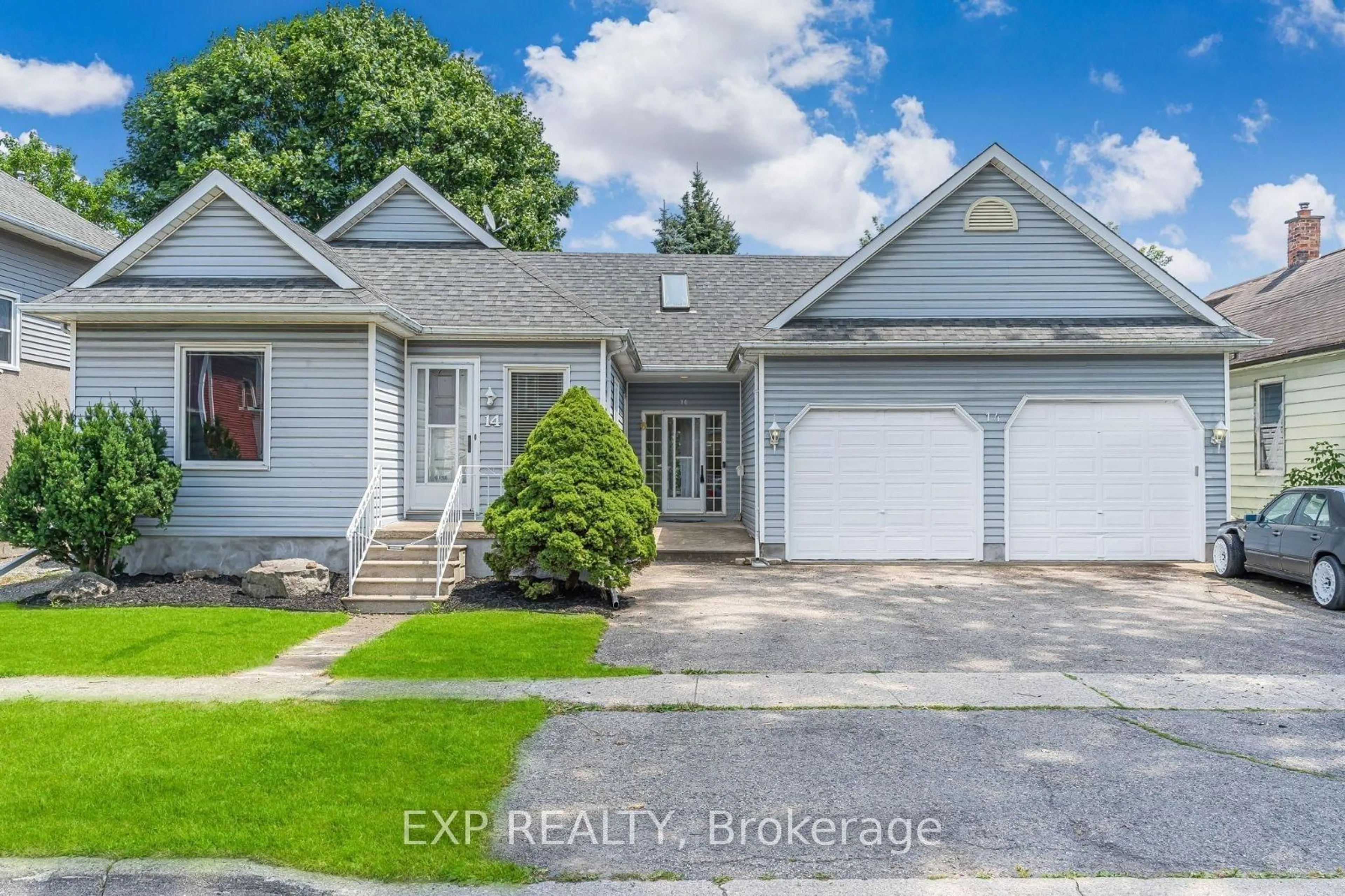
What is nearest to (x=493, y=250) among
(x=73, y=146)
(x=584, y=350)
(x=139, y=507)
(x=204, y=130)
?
(x=584, y=350)

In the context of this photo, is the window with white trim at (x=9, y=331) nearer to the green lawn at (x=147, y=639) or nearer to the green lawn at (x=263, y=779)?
the green lawn at (x=147, y=639)

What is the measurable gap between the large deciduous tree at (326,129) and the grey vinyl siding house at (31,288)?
8.62 metres

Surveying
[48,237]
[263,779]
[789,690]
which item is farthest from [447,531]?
[48,237]

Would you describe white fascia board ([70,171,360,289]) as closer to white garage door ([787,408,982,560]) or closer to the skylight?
white garage door ([787,408,982,560])

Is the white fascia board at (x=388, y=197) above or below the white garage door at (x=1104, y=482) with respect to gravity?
above

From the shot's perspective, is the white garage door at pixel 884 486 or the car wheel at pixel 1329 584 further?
the white garage door at pixel 884 486

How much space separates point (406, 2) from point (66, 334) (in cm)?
1858

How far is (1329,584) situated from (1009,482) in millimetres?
4400

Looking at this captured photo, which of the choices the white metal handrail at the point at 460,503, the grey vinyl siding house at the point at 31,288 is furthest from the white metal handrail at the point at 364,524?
the grey vinyl siding house at the point at 31,288

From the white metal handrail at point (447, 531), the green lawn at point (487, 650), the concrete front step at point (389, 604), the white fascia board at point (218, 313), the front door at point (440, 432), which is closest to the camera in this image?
the green lawn at point (487, 650)

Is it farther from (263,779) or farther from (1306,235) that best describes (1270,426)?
(263,779)

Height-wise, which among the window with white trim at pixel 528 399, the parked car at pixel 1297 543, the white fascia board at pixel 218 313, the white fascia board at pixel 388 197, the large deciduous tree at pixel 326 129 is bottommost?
the parked car at pixel 1297 543

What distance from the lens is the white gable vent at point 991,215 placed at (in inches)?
532

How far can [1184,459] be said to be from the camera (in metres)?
13.1
